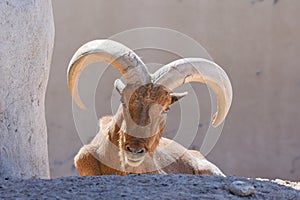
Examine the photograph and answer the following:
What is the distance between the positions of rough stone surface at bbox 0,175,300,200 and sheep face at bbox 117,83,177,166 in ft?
6.08

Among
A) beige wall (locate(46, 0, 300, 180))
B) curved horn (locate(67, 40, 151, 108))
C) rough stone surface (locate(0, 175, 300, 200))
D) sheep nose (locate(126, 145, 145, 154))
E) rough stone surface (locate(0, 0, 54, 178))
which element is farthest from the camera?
beige wall (locate(46, 0, 300, 180))

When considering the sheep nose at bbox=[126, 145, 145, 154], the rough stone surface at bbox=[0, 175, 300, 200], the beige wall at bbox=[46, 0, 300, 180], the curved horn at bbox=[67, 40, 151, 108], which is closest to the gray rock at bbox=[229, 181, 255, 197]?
the rough stone surface at bbox=[0, 175, 300, 200]

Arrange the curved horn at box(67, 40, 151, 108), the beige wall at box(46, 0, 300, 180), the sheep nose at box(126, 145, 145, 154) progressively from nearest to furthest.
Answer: the sheep nose at box(126, 145, 145, 154) < the curved horn at box(67, 40, 151, 108) < the beige wall at box(46, 0, 300, 180)

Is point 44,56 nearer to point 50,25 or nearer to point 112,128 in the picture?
point 50,25

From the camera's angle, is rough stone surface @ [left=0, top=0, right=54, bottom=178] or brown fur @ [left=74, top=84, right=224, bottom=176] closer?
rough stone surface @ [left=0, top=0, right=54, bottom=178]

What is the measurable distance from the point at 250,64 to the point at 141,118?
10.1 feet

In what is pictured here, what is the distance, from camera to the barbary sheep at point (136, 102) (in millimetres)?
5484

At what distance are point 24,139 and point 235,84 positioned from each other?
14.6 ft

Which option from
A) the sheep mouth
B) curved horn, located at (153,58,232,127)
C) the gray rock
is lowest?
the gray rock

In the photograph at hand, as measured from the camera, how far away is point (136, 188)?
128 inches

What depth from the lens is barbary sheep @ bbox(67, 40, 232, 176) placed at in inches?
216

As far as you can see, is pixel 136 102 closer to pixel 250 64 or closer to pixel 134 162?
pixel 134 162

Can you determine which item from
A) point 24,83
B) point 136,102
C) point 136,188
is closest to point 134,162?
point 136,102

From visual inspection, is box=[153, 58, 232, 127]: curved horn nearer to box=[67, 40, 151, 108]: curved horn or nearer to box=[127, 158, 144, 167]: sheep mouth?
box=[67, 40, 151, 108]: curved horn
